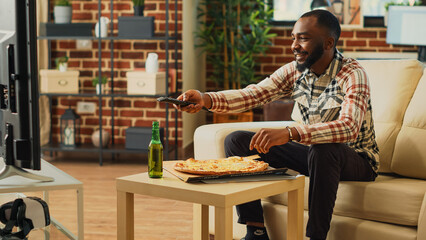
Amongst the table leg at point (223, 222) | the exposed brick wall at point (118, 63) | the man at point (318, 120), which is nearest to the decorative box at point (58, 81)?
the exposed brick wall at point (118, 63)

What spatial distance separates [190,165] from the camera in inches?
86.7

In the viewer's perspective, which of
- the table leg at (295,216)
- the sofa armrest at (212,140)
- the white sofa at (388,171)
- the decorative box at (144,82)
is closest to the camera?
the table leg at (295,216)

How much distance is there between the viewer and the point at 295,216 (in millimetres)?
2287

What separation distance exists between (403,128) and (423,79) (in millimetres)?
233

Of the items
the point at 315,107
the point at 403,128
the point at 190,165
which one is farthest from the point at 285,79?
the point at 190,165

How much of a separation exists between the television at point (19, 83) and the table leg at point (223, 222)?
1.80ft

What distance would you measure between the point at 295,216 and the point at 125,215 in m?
0.60

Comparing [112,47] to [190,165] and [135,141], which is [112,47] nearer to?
[135,141]

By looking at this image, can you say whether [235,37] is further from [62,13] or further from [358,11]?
[62,13]

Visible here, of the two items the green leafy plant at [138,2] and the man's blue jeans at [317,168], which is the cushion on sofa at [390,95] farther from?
the green leafy plant at [138,2]

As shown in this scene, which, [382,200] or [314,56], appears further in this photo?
[314,56]

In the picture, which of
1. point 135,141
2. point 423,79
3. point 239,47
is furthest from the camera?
point 239,47

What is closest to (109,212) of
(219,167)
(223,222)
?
(219,167)

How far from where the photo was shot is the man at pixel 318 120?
232 cm
